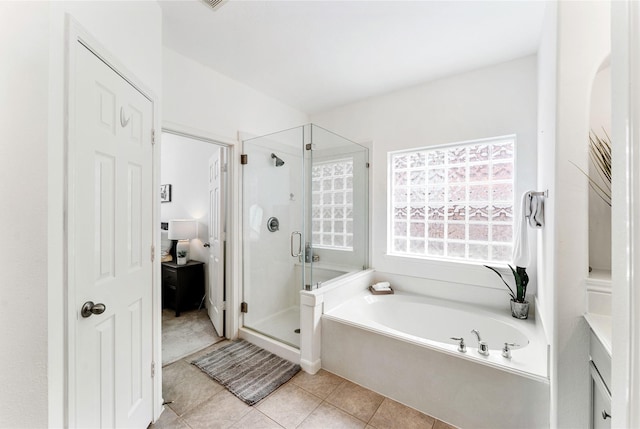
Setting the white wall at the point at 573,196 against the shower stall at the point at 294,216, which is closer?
the white wall at the point at 573,196

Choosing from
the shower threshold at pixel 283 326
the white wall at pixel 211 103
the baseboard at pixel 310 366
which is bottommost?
the baseboard at pixel 310 366

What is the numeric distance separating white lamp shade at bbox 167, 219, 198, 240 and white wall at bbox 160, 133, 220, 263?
0.37 ft

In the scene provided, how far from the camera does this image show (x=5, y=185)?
86 cm

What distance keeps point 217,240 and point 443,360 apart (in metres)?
2.29

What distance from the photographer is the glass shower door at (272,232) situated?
270 cm

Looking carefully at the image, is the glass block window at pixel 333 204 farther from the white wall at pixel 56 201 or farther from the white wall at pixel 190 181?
the white wall at pixel 56 201

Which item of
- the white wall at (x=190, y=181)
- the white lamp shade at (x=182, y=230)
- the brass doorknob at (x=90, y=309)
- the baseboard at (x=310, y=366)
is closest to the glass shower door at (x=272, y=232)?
the baseboard at (x=310, y=366)

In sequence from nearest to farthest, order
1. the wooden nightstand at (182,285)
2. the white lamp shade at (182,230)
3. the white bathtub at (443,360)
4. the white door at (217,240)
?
1. the white bathtub at (443,360)
2. the white door at (217,240)
3. the wooden nightstand at (182,285)
4. the white lamp shade at (182,230)

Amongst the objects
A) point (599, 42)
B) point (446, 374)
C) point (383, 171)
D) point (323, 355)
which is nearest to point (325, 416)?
point (323, 355)

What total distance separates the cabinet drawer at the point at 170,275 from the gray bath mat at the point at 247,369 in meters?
1.29

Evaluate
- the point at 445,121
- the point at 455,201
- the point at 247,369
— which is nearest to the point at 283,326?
the point at 247,369

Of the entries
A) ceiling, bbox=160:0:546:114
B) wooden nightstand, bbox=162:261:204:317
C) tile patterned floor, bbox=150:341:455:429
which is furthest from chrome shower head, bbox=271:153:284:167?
tile patterned floor, bbox=150:341:455:429

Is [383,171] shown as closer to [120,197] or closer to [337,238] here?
[337,238]

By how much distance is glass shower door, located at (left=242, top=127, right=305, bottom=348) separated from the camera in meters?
2.70
